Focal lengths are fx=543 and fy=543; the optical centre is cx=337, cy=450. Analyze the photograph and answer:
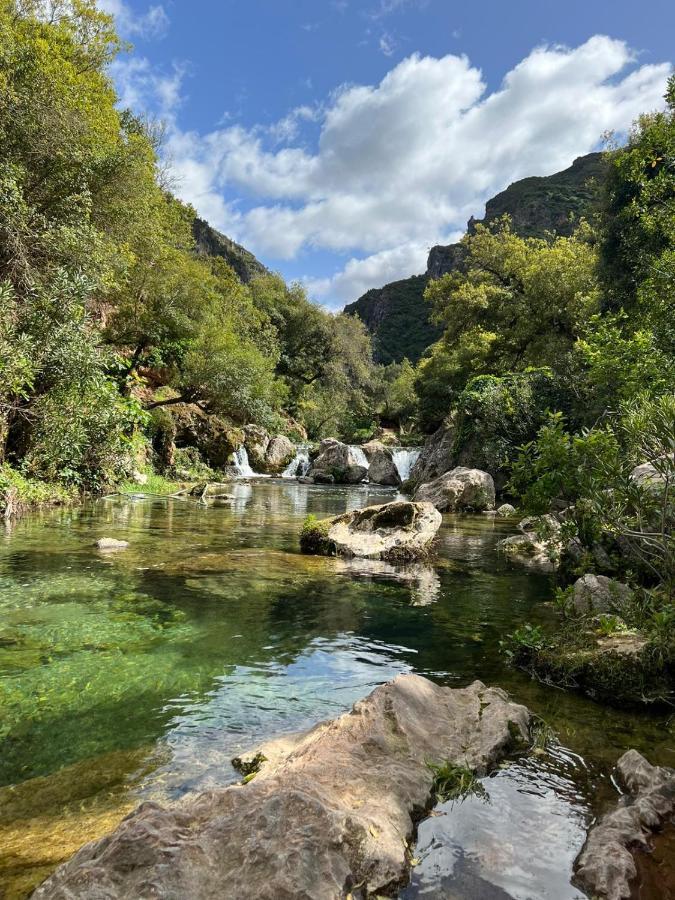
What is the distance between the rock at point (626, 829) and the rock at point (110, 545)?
1006cm

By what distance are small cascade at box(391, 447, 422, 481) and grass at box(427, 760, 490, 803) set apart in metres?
34.9

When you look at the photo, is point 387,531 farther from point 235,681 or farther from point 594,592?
point 235,681

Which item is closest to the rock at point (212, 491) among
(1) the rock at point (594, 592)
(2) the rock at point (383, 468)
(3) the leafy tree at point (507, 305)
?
(2) the rock at point (383, 468)

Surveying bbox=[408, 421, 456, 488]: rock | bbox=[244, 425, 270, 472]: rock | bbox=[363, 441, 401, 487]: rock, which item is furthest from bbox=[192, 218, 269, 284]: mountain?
bbox=[408, 421, 456, 488]: rock

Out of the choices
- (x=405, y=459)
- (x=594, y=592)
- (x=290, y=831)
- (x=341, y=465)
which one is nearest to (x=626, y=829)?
(x=290, y=831)

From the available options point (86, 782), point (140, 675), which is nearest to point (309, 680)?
point (140, 675)

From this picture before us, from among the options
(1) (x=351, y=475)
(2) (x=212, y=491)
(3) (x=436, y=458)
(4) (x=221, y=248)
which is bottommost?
(2) (x=212, y=491)

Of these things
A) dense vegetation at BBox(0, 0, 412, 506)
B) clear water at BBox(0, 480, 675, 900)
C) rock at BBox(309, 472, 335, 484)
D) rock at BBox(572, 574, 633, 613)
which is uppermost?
dense vegetation at BBox(0, 0, 412, 506)

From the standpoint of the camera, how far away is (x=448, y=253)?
472 feet

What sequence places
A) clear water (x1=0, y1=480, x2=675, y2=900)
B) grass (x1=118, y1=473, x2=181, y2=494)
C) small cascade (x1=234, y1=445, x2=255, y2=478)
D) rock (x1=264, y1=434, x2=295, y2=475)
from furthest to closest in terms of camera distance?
rock (x1=264, y1=434, x2=295, y2=475) < small cascade (x1=234, y1=445, x2=255, y2=478) < grass (x1=118, y1=473, x2=181, y2=494) < clear water (x1=0, y1=480, x2=675, y2=900)

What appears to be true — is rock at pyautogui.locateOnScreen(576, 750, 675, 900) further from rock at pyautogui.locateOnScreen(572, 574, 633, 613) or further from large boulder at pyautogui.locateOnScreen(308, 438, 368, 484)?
large boulder at pyautogui.locateOnScreen(308, 438, 368, 484)

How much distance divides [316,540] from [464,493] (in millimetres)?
11978

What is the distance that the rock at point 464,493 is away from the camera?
75.1 ft

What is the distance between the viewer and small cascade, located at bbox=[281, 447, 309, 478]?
137ft
